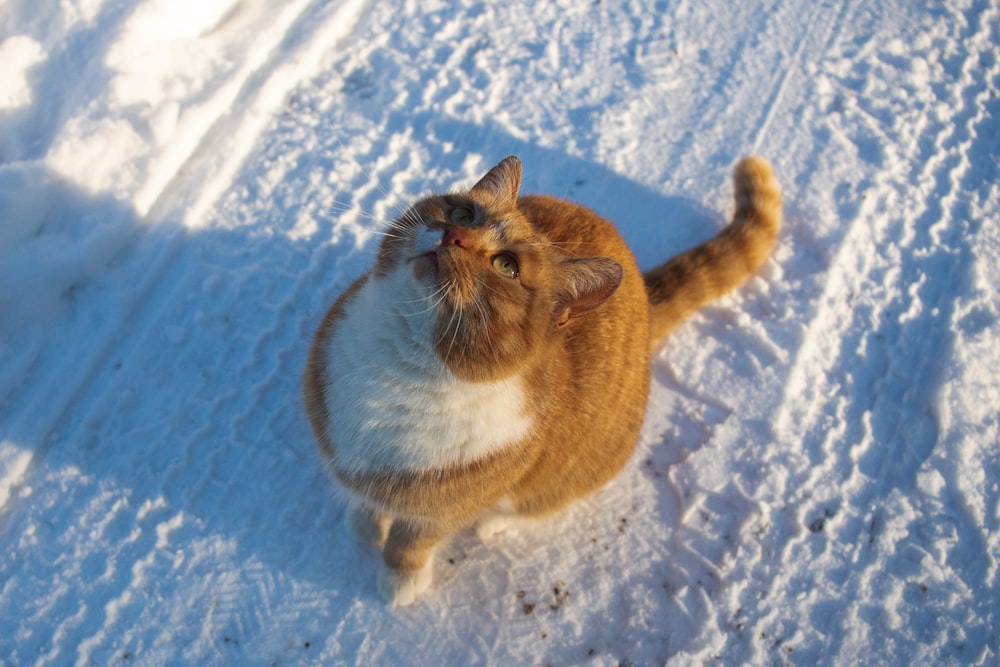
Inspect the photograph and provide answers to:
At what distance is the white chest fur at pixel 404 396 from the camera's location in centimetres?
194

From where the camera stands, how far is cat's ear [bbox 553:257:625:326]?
1877mm

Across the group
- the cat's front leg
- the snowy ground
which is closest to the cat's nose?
the cat's front leg

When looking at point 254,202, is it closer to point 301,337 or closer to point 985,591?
point 301,337

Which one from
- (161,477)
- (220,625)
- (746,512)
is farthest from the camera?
(746,512)

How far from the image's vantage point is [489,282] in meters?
1.86

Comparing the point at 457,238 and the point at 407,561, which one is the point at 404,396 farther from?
the point at 407,561

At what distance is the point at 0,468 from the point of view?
2654 millimetres

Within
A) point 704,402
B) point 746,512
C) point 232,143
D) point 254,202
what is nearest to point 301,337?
point 254,202

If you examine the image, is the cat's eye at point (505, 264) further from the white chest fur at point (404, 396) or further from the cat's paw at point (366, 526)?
the cat's paw at point (366, 526)

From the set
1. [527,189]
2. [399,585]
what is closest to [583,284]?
[399,585]

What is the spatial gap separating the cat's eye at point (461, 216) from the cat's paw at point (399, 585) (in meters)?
1.36

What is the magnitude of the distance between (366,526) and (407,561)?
284mm

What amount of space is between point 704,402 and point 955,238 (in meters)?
1.64

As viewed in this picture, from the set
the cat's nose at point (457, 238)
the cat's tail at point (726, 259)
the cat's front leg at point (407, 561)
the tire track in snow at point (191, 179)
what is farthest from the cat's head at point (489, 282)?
the tire track in snow at point (191, 179)
